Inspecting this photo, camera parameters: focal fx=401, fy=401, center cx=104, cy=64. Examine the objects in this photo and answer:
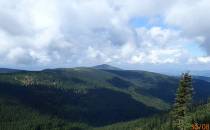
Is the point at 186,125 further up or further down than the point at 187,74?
further down

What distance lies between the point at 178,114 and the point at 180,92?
4347 millimetres

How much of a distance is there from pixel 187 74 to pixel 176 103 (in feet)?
18.8

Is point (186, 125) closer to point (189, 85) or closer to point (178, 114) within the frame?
point (178, 114)

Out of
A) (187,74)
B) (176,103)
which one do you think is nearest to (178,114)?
(176,103)

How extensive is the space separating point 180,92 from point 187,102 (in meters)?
2.28

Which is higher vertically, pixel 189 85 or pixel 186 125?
pixel 189 85

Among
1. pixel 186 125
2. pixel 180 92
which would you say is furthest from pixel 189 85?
pixel 186 125

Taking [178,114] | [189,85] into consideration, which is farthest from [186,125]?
[189,85]

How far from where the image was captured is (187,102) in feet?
236

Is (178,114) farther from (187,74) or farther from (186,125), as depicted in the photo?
(187,74)

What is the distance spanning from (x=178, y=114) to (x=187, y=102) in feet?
11.7

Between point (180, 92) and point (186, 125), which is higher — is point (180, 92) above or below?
above

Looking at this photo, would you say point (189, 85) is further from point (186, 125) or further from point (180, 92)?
point (186, 125)

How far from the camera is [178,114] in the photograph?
74250mm
